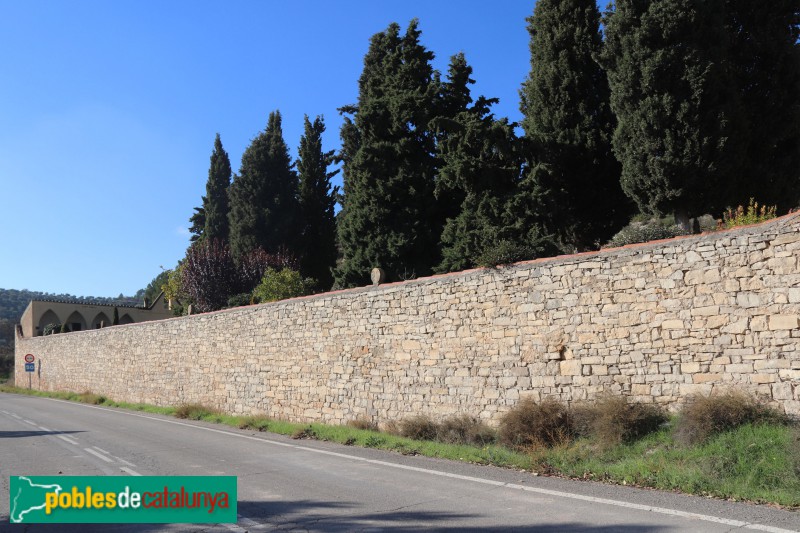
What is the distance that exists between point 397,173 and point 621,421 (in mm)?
16291

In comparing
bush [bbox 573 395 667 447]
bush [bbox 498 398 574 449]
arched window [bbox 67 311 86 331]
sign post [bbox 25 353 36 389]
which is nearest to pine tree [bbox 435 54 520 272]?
bush [bbox 498 398 574 449]

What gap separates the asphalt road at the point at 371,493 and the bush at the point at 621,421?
156 cm

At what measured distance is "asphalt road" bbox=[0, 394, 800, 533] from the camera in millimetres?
6004

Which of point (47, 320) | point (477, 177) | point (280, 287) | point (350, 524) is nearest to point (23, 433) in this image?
point (280, 287)

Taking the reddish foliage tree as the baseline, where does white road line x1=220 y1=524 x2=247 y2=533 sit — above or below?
below

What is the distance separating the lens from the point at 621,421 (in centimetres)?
923

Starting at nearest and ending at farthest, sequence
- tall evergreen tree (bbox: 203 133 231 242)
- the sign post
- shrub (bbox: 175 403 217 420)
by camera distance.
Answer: shrub (bbox: 175 403 217 420), the sign post, tall evergreen tree (bbox: 203 133 231 242)

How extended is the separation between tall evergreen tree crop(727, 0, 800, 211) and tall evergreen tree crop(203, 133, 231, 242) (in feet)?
118

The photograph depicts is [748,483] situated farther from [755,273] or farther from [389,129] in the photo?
[389,129]

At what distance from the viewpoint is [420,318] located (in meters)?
13.7

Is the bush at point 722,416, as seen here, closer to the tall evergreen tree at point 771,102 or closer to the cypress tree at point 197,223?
the tall evergreen tree at point 771,102

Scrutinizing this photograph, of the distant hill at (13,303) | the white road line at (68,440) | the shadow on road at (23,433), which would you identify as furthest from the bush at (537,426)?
the distant hill at (13,303)

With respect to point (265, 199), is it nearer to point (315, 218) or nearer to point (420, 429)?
point (315, 218)

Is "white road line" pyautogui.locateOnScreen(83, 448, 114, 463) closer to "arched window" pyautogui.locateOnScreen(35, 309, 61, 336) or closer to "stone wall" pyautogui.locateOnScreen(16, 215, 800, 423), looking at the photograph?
"stone wall" pyautogui.locateOnScreen(16, 215, 800, 423)
